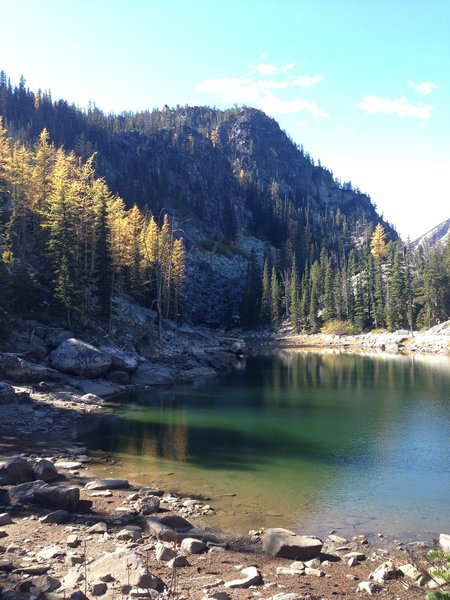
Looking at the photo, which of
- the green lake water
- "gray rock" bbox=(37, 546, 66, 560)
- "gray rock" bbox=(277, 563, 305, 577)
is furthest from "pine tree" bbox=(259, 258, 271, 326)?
"gray rock" bbox=(37, 546, 66, 560)

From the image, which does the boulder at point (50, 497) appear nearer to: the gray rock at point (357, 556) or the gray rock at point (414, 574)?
the gray rock at point (357, 556)

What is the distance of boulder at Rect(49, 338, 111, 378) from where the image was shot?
1625 inches

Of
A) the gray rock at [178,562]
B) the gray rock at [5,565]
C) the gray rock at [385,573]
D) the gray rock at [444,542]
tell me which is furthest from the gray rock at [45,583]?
the gray rock at [444,542]

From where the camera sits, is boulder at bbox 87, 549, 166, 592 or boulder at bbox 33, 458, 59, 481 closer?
boulder at bbox 87, 549, 166, 592

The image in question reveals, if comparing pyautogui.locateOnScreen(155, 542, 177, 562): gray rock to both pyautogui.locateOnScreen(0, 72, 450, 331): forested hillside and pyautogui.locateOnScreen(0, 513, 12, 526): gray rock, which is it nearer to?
pyautogui.locateOnScreen(0, 513, 12, 526): gray rock

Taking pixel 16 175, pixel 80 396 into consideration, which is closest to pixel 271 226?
pixel 16 175

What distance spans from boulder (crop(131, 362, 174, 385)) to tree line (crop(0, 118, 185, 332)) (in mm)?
9174

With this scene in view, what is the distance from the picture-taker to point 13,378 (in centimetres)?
3591

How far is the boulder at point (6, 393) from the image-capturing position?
101 feet

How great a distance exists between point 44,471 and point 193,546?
8.64 m

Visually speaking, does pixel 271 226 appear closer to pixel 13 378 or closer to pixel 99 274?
pixel 99 274

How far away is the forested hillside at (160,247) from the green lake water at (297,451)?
19.0 metres

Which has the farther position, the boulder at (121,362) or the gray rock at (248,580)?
the boulder at (121,362)

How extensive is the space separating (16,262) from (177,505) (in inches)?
1701
